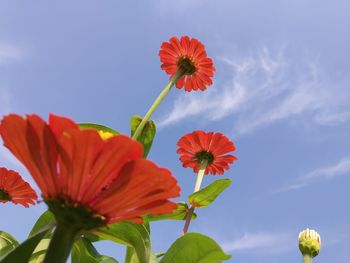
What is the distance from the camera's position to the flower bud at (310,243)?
3.88ft

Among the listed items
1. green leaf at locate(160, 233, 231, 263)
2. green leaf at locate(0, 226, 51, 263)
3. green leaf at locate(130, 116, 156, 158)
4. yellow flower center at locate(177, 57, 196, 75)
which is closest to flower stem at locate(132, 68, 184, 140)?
green leaf at locate(130, 116, 156, 158)

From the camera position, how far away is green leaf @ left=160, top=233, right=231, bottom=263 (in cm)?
72

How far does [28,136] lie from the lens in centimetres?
50

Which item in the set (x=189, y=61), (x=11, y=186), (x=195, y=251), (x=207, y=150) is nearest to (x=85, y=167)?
(x=195, y=251)

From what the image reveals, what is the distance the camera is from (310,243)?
121cm

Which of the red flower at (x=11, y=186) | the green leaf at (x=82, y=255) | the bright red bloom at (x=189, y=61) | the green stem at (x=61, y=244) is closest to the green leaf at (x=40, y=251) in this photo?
the green leaf at (x=82, y=255)

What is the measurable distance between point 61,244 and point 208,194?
2.96 ft

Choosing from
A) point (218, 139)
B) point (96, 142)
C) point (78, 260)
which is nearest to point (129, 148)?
point (96, 142)

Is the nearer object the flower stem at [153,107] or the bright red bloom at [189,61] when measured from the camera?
the flower stem at [153,107]

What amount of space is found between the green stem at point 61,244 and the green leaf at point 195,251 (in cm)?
25

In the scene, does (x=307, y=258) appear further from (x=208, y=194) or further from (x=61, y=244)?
(x=61, y=244)

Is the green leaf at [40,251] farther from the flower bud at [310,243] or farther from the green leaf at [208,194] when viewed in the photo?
the flower bud at [310,243]

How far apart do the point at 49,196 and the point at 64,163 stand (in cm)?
5

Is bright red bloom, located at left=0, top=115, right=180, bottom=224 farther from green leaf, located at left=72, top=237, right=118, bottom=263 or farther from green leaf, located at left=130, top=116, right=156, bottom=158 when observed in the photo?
green leaf, located at left=130, top=116, right=156, bottom=158
